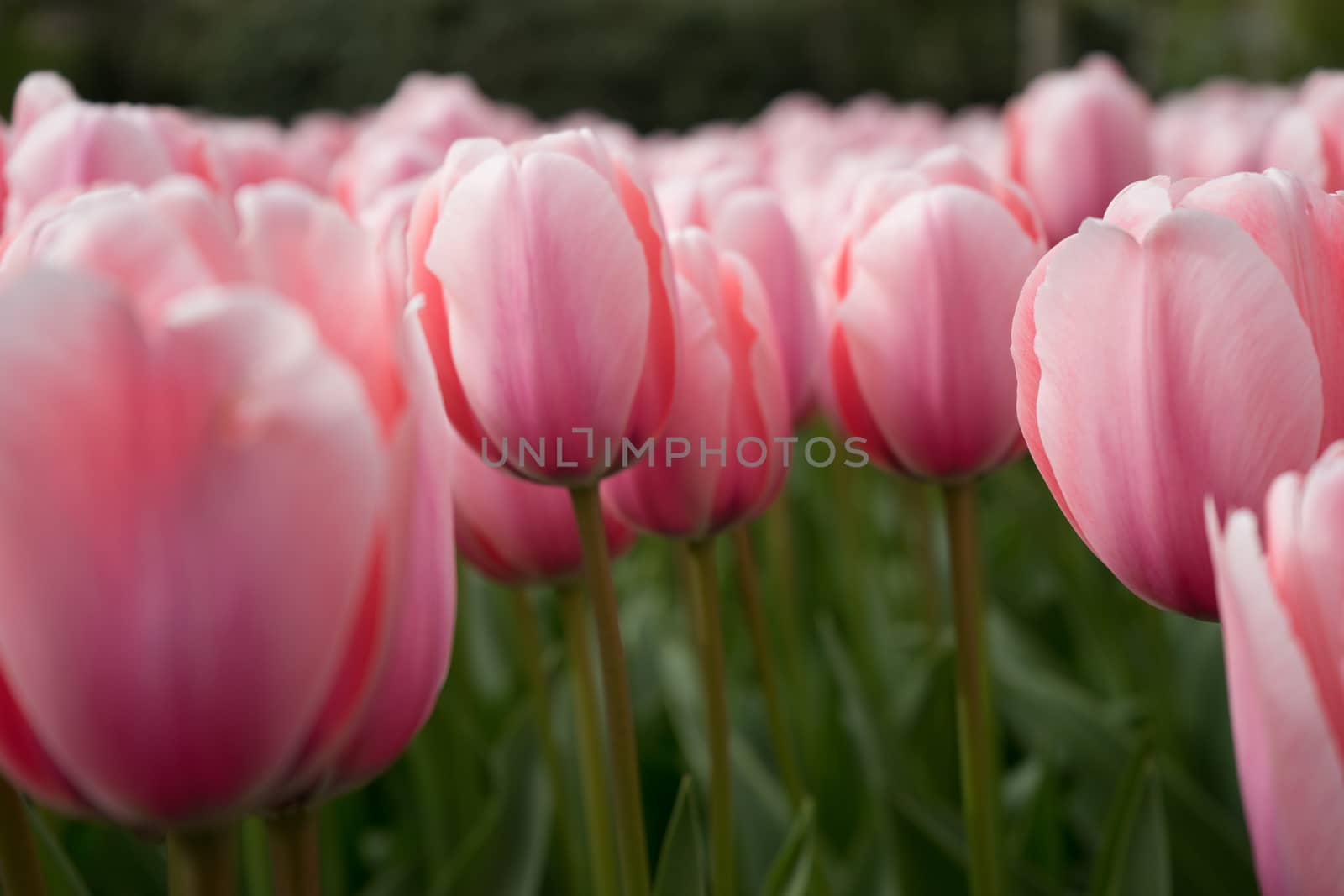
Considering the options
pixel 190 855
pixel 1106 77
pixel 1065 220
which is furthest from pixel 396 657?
pixel 1106 77

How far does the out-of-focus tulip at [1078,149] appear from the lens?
1.33m

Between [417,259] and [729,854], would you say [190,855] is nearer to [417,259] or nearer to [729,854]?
[417,259]

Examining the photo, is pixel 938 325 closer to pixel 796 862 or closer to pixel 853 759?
pixel 796 862

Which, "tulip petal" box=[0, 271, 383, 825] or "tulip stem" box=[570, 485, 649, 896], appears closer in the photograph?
"tulip petal" box=[0, 271, 383, 825]

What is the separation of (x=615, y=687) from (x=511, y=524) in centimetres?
19

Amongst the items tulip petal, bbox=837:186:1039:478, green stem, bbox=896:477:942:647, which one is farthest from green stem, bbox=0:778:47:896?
green stem, bbox=896:477:942:647

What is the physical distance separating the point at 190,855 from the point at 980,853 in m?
0.49

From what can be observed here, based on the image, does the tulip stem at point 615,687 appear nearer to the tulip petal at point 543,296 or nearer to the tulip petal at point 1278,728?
the tulip petal at point 543,296

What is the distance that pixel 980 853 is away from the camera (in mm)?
723

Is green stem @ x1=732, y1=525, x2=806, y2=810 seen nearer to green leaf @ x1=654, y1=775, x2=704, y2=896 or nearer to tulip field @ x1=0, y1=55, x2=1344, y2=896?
tulip field @ x1=0, y1=55, x2=1344, y2=896

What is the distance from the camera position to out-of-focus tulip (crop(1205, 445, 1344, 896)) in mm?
336

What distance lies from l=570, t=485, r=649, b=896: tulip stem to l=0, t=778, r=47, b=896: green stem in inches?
9.8

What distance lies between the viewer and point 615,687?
0.60 meters

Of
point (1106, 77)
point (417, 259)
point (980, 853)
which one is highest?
point (1106, 77)
